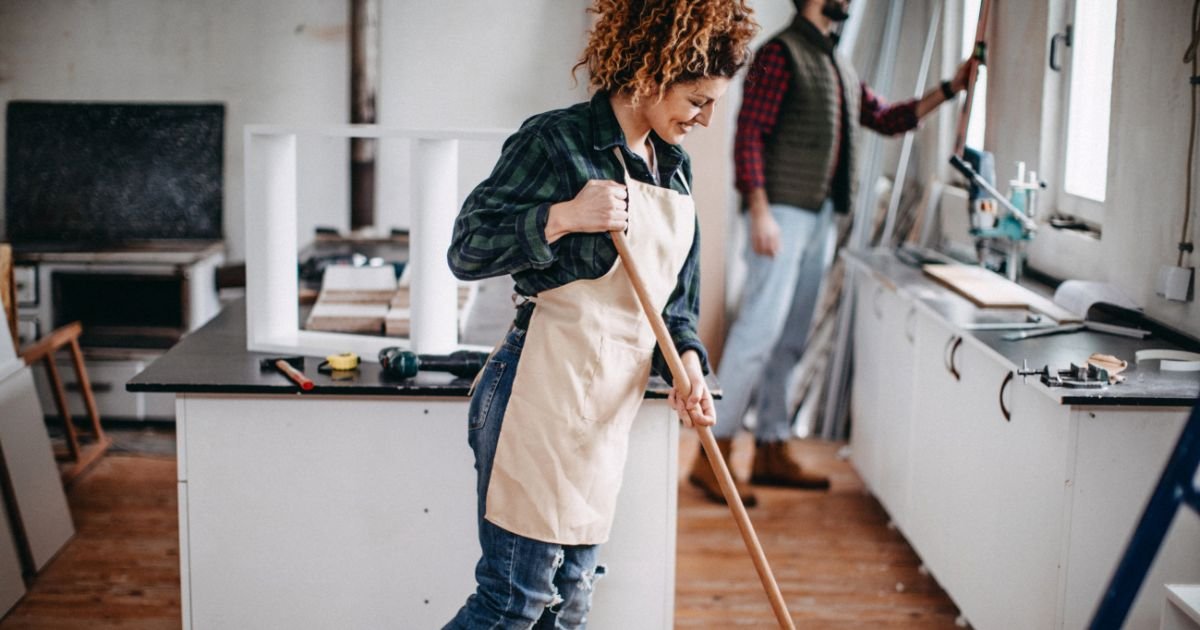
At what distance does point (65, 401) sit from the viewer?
411 centimetres

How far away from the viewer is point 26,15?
16.5 ft

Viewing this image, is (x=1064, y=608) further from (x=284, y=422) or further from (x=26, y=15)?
(x=26, y=15)

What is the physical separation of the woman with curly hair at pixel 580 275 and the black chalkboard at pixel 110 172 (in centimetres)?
338

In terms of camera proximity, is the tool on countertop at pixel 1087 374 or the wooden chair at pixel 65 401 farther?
the wooden chair at pixel 65 401

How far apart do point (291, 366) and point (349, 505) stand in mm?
318

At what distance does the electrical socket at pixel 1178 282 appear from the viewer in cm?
275

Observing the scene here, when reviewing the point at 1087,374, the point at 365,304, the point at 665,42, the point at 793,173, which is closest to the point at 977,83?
the point at 793,173

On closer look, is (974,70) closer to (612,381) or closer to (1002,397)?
(1002,397)

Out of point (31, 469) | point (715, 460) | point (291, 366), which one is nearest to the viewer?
point (715, 460)

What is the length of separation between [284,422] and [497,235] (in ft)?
2.48

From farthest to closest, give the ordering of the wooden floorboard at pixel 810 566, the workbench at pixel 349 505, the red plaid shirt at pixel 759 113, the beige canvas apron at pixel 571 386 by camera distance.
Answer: the red plaid shirt at pixel 759 113
the wooden floorboard at pixel 810 566
the workbench at pixel 349 505
the beige canvas apron at pixel 571 386

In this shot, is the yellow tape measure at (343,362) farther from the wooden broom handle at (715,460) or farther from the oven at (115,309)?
the oven at (115,309)

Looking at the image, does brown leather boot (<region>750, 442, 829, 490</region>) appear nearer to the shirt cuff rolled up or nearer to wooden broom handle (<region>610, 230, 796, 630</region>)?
wooden broom handle (<region>610, 230, 796, 630</region>)

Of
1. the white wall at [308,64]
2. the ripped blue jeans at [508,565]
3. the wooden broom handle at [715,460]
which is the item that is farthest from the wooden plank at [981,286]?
the white wall at [308,64]
